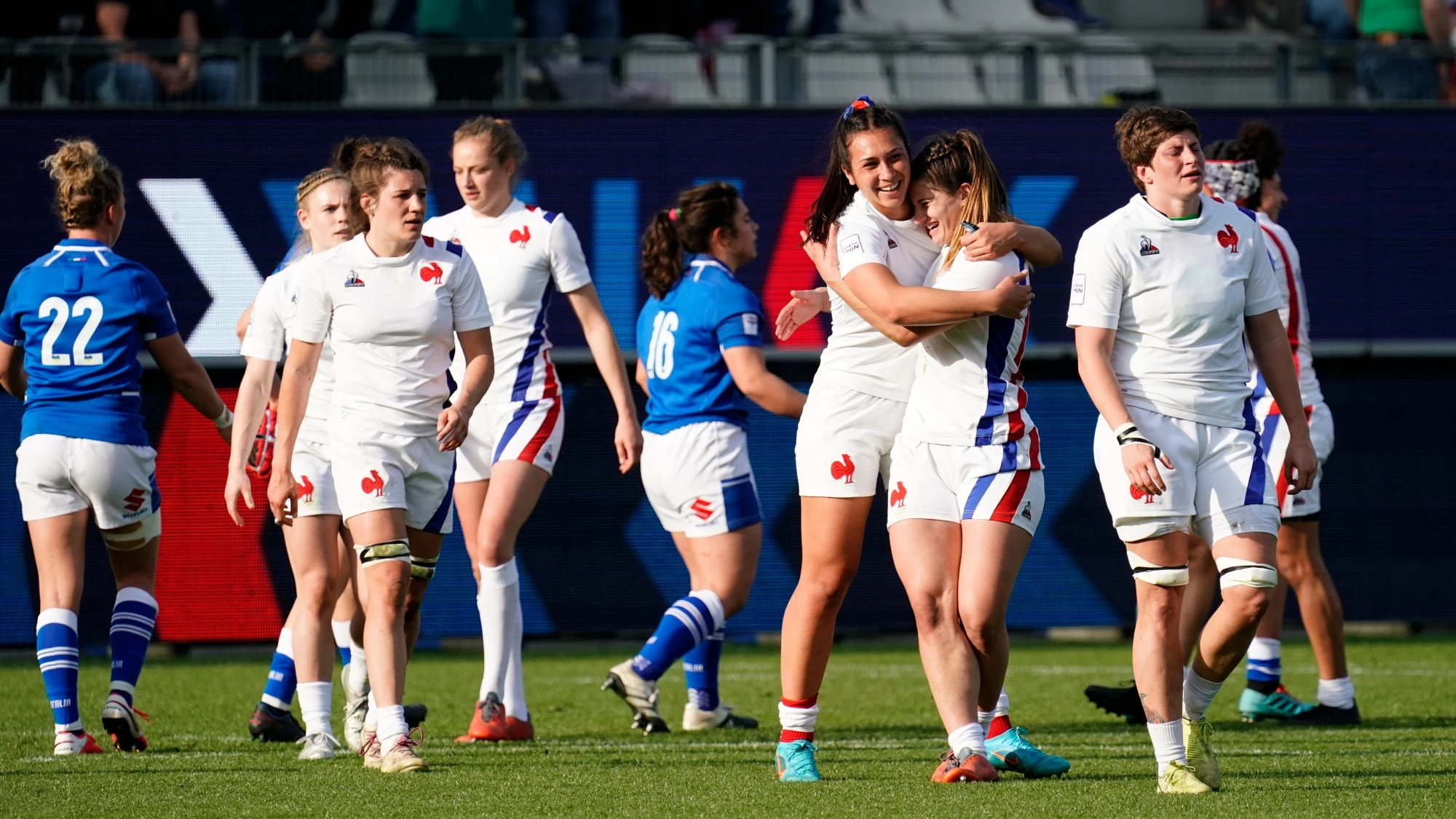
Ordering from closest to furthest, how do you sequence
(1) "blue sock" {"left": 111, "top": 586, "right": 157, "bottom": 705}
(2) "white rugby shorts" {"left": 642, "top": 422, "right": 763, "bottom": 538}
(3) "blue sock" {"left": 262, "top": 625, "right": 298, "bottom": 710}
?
(1) "blue sock" {"left": 111, "top": 586, "right": 157, "bottom": 705}
(3) "blue sock" {"left": 262, "top": 625, "right": 298, "bottom": 710}
(2) "white rugby shorts" {"left": 642, "top": 422, "right": 763, "bottom": 538}

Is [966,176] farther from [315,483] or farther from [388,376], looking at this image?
[315,483]

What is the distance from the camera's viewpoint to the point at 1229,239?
509 centimetres

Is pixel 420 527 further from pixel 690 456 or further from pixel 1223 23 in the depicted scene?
pixel 1223 23

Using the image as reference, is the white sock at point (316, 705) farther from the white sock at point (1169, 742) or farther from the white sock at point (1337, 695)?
the white sock at point (1337, 695)

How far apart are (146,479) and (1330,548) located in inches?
277

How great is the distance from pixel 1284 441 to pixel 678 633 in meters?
2.52

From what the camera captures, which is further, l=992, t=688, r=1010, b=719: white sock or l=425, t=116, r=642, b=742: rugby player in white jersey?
l=425, t=116, r=642, b=742: rugby player in white jersey

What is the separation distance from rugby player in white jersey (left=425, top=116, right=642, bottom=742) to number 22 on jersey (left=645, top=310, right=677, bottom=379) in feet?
0.75

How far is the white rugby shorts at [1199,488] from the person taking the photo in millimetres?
4945

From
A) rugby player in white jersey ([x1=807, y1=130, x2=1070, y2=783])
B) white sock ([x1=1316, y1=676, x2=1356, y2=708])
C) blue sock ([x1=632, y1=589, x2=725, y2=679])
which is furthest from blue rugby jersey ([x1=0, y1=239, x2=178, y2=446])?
white sock ([x1=1316, y1=676, x2=1356, y2=708])

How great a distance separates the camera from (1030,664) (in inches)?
385

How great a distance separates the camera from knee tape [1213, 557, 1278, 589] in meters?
4.93

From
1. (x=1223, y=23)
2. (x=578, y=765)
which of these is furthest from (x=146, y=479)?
(x=1223, y=23)

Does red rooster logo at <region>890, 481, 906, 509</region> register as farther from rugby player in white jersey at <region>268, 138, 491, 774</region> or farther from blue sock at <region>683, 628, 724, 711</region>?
blue sock at <region>683, 628, 724, 711</region>
